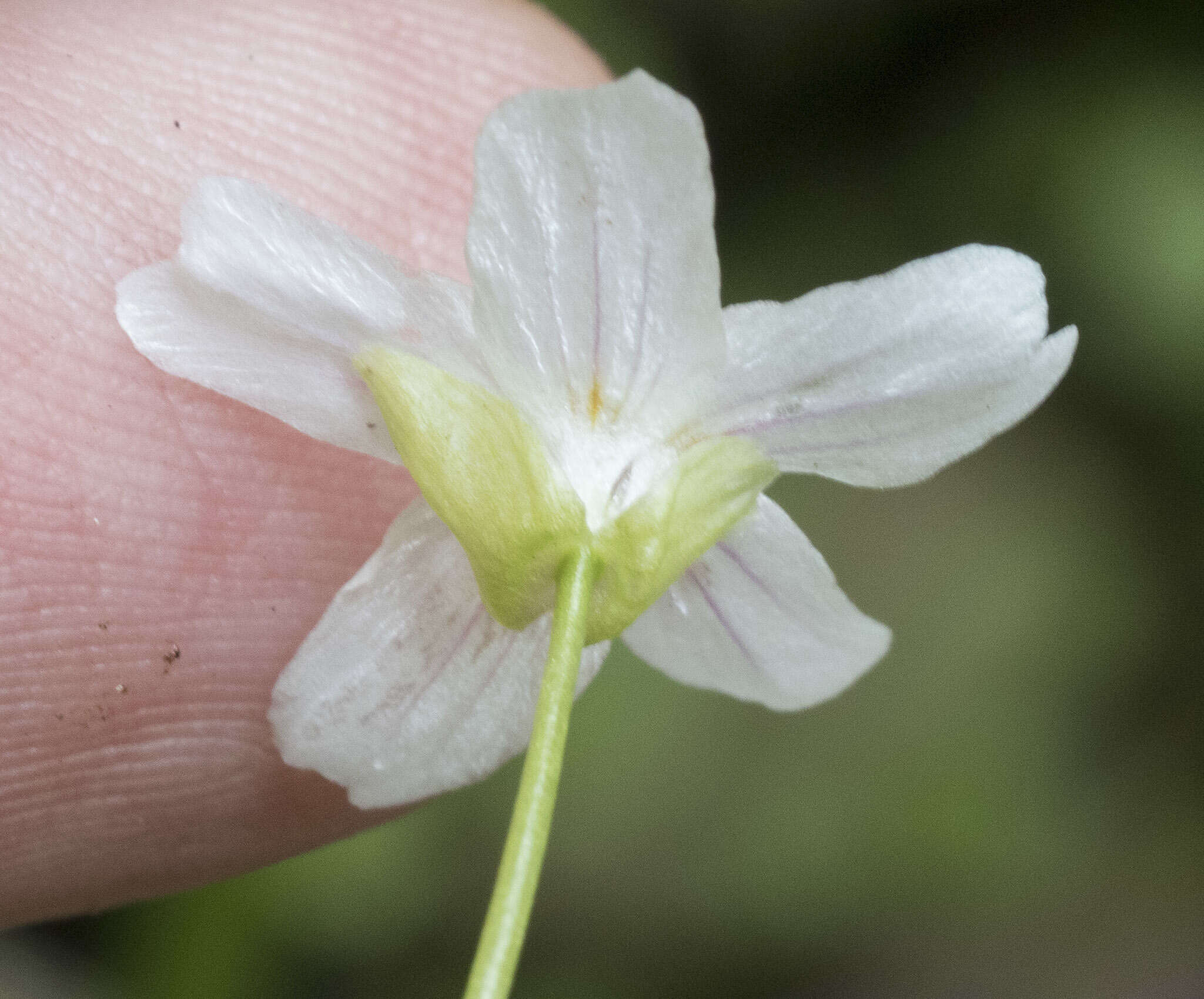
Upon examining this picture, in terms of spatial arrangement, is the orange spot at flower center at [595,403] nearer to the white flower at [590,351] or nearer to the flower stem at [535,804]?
the white flower at [590,351]

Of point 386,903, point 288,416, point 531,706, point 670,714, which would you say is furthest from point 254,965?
point 288,416

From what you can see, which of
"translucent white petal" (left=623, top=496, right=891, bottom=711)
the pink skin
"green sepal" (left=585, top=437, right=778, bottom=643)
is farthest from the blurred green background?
"green sepal" (left=585, top=437, right=778, bottom=643)

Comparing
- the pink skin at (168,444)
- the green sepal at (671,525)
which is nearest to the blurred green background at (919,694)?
the pink skin at (168,444)

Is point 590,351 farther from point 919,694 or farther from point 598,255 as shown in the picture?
point 919,694

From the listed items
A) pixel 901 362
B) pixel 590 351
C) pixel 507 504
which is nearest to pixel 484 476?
pixel 507 504

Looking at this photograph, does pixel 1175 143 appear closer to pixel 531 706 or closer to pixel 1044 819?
pixel 1044 819

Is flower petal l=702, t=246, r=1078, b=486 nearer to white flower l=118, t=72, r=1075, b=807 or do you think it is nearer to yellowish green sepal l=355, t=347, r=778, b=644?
white flower l=118, t=72, r=1075, b=807
